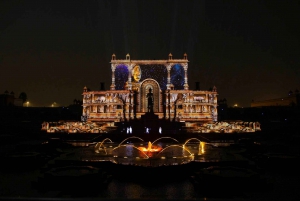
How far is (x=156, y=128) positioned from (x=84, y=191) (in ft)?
98.2

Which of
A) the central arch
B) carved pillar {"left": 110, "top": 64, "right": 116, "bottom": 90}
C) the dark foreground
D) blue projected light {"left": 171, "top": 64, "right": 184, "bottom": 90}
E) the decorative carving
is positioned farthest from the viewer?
blue projected light {"left": 171, "top": 64, "right": 184, "bottom": 90}

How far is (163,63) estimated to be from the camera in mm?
58281

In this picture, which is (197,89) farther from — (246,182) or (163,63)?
(246,182)

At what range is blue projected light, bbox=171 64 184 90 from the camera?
191ft

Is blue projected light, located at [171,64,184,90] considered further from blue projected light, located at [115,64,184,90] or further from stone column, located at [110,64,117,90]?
stone column, located at [110,64,117,90]

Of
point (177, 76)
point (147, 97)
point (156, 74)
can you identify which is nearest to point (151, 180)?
point (147, 97)

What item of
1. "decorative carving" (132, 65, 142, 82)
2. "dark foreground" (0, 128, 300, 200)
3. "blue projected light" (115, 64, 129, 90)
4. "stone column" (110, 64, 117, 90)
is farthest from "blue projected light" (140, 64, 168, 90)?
"dark foreground" (0, 128, 300, 200)

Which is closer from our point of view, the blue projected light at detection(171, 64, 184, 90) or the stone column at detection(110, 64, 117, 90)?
the stone column at detection(110, 64, 117, 90)

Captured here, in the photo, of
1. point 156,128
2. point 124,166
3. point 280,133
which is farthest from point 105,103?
point 124,166

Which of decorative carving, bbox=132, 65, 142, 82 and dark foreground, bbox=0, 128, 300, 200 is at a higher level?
decorative carving, bbox=132, 65, 142, 82

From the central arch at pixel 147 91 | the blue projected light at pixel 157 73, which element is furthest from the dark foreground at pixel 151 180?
the blue projected light at pixel 157 73

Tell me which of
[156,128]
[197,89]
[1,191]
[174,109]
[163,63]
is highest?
[163,63]

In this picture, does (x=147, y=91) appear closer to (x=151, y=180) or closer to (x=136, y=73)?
(x=136, y=73)

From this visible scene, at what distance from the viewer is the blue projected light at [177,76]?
58.3 m
